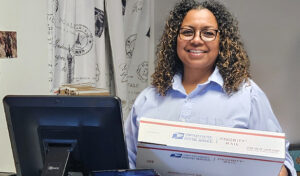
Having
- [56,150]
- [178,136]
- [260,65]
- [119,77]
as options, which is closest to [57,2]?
[119,77]

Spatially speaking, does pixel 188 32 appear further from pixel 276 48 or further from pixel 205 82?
pixel 276 48

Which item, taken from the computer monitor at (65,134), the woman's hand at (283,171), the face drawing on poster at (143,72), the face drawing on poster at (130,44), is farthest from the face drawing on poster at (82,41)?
the woman's hand at (283,171)

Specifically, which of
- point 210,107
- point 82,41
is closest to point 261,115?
point 210,107

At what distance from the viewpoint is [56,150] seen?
3.01ft

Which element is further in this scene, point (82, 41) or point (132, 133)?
point (82, 41)

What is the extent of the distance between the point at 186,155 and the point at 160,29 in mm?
1896

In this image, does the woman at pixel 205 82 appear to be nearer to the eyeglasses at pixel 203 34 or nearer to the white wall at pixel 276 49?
the eyeglasses at pixel 203 34

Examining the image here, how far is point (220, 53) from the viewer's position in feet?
4.45

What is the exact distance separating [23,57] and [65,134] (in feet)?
2.70

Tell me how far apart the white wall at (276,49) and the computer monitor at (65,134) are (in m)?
1.82

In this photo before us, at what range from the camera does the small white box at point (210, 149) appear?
33.2 inches

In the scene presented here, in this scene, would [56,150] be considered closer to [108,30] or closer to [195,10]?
[195,10]

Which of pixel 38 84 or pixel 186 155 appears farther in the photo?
pixel 38 84

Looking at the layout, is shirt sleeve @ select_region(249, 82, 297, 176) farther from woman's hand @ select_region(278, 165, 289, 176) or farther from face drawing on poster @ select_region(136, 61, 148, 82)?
face drawing on poster @ select_region(136, 61, 148, 82)
